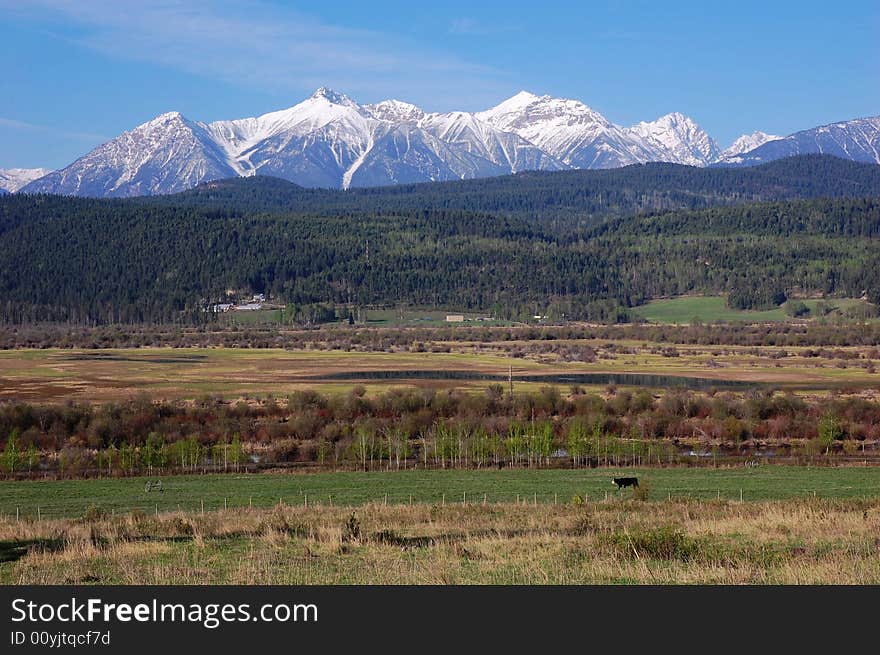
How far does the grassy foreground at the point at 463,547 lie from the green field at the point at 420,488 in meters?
7.83

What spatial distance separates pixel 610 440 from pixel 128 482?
24934 millimetres

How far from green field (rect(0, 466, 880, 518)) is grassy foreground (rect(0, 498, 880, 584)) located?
7.83 meters

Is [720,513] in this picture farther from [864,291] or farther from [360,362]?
[864,291]

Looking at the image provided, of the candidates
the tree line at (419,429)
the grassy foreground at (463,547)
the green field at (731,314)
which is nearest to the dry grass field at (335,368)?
the tree line at (419,429)

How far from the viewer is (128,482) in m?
41.4

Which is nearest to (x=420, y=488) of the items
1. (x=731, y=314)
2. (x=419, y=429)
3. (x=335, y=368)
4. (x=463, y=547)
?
(x=463, y=547)

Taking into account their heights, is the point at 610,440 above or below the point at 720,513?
below

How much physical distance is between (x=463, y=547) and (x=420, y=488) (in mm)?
19884

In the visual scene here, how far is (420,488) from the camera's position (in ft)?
125

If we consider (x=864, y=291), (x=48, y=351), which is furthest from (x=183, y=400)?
(x=864, y=291)

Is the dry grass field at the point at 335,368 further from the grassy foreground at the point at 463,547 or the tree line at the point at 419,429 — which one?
the grassy foreground at the point at 463,547

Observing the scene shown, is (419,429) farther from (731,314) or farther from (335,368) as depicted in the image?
(731,314)

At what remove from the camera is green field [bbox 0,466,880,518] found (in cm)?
3341

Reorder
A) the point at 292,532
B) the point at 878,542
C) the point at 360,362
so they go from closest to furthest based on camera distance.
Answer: the point at 878,542 < the point at 292,532 < the point at 360,362
